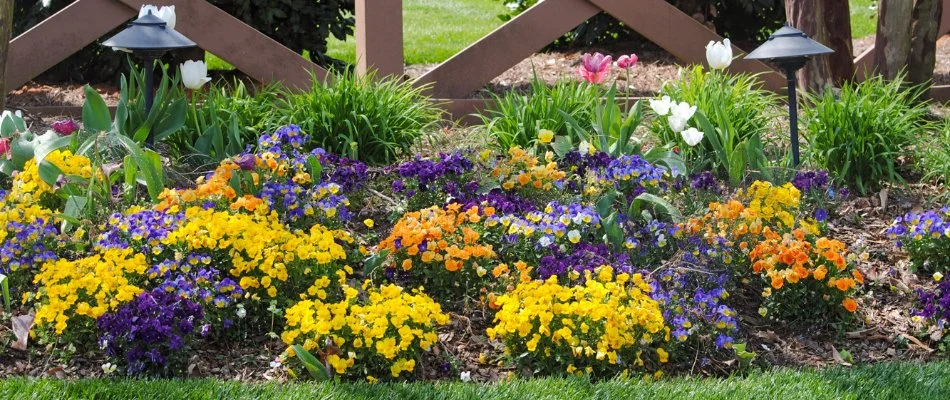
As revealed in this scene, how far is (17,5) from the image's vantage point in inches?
290

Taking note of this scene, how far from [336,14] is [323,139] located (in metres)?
2.60

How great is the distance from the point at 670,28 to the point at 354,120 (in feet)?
8.24

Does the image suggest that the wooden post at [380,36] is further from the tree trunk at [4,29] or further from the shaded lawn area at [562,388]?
the shaded lawn area at [562,388]

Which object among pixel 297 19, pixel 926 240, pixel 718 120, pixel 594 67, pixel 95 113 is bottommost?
pixel 926 240

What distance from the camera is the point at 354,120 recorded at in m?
5.36

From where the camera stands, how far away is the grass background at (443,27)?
9836 mm

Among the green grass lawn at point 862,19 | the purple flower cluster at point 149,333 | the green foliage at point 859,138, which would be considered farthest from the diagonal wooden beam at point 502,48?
the green grass lawn at point 862,19

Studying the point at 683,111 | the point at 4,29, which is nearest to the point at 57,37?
the point at 4,29

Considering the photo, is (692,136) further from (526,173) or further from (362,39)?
(362,39)

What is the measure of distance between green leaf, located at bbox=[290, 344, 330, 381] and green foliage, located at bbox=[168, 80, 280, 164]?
1.71 meters

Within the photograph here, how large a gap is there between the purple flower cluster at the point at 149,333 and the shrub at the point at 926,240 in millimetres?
2846

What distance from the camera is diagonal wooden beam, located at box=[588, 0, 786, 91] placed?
688 centimetres

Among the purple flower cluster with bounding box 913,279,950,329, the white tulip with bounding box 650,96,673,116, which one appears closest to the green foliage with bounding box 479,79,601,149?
the white tulip with bounding box 650,96,673,116

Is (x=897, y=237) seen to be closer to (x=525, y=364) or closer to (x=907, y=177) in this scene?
(x=907, y=177)
